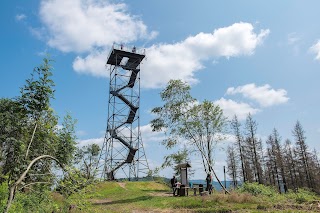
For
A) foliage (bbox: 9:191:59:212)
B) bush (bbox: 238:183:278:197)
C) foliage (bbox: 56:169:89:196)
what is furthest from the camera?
bush (bbox: 238:183:278:197)

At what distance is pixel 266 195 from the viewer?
2189 centimetres

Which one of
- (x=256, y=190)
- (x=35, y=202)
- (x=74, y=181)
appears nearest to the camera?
(x=74, y=181)

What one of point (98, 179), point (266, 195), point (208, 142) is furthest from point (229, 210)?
point (208, 142)

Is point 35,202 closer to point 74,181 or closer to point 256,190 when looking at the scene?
point 74,181

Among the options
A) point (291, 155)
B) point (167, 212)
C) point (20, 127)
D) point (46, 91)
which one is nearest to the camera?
point (46, 91)

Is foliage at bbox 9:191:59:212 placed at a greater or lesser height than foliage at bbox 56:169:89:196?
lesser

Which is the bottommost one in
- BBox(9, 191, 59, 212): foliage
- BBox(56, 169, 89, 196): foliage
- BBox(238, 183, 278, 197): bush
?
BBox(9, 191, 59, 212): foliage

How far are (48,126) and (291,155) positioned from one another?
58740 mm

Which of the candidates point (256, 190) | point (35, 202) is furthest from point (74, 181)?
point (256, 190)

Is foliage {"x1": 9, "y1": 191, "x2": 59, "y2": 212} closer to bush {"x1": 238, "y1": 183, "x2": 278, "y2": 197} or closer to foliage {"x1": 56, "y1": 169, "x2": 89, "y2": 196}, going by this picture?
foliage {"x1": 56, "y1": 169, "x2": 89, "y2": 196}

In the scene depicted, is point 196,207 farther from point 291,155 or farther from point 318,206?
point 291,155

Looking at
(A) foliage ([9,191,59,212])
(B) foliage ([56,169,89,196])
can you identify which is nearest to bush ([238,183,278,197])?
(A) foliage ([9,191,59,212])

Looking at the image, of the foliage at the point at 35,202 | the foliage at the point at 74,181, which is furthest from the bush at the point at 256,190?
the foliage at the point at 74,181

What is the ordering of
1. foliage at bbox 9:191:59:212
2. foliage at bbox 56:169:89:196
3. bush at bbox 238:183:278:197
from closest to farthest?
foliage at bbox 56:169:89:196 → foliage at bbox 9:191:59:212 → bush at bbox 238:183:278:197
